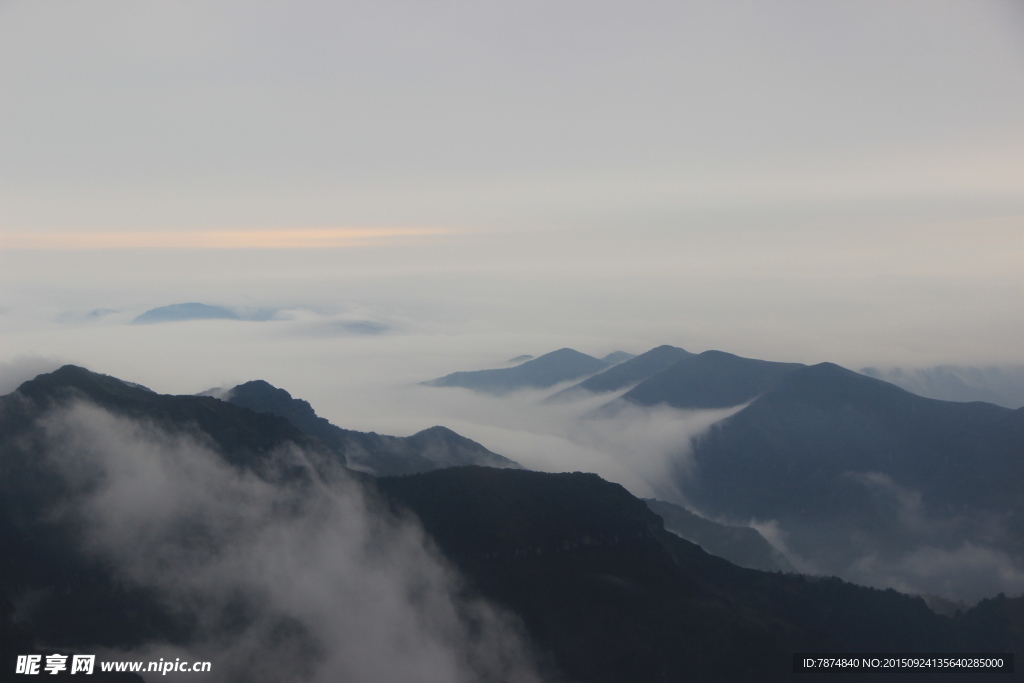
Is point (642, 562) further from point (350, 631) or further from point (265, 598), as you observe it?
point (265, 598)

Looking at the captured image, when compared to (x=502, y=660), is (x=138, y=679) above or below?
above

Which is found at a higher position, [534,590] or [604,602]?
[534,590]

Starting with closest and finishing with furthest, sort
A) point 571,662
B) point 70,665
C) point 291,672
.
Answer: point 70,665 < point 291,672 < point 571,662

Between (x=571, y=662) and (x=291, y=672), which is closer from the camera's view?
(x=291, y=672)

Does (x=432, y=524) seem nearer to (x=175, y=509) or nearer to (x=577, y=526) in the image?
(x=577, y=526)

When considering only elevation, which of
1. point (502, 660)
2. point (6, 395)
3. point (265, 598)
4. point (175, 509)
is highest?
point (6, 395)

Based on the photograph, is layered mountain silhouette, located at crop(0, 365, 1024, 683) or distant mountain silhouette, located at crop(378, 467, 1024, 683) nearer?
layered mountain silhouette, located at crop(0, 365, 1024, 683)

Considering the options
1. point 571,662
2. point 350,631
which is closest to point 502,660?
point 571,662

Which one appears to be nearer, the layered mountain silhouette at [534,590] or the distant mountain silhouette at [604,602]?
the layered mountain silhouette at [534,590]

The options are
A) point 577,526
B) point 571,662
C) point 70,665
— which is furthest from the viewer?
point 577,526

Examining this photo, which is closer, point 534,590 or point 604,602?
point 604,602

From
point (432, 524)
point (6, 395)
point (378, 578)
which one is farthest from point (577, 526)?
point (6, 395)
